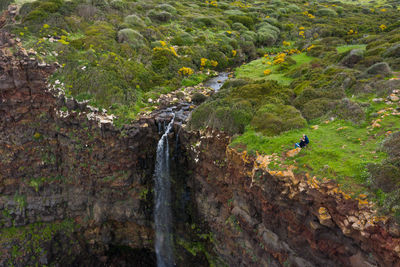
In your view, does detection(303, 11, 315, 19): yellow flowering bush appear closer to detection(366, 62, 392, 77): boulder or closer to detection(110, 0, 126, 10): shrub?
detection(110, 0, 126, 10): shrub

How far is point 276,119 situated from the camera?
63.4 feet

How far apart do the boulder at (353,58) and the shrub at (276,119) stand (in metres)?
11.5

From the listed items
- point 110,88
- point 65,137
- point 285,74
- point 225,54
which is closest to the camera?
point 65,137

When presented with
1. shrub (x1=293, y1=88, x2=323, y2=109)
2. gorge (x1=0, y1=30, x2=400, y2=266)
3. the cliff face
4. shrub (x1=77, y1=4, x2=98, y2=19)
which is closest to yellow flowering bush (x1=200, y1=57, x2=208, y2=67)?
gorge (x1=0, y1=30, x2=400, y2=266)

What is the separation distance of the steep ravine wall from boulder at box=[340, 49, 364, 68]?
681 inches

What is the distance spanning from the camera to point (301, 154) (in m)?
15.2

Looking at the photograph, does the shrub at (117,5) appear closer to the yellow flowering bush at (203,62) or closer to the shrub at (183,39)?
the shrub at (183,39)

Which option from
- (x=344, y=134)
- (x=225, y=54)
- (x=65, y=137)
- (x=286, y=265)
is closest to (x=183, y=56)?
(x=225, y=54)

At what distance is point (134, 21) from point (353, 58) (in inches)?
1382

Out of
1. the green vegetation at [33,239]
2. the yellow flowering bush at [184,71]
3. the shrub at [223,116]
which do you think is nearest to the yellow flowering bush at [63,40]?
the yellow flowering bush at [184,71]

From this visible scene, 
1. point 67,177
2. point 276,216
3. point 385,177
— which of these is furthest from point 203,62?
point 385,177

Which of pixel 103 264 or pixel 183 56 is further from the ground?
pixel 183 56

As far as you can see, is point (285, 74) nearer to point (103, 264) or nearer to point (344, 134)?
point (344, 134)

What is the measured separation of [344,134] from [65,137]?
2520 centimetres
